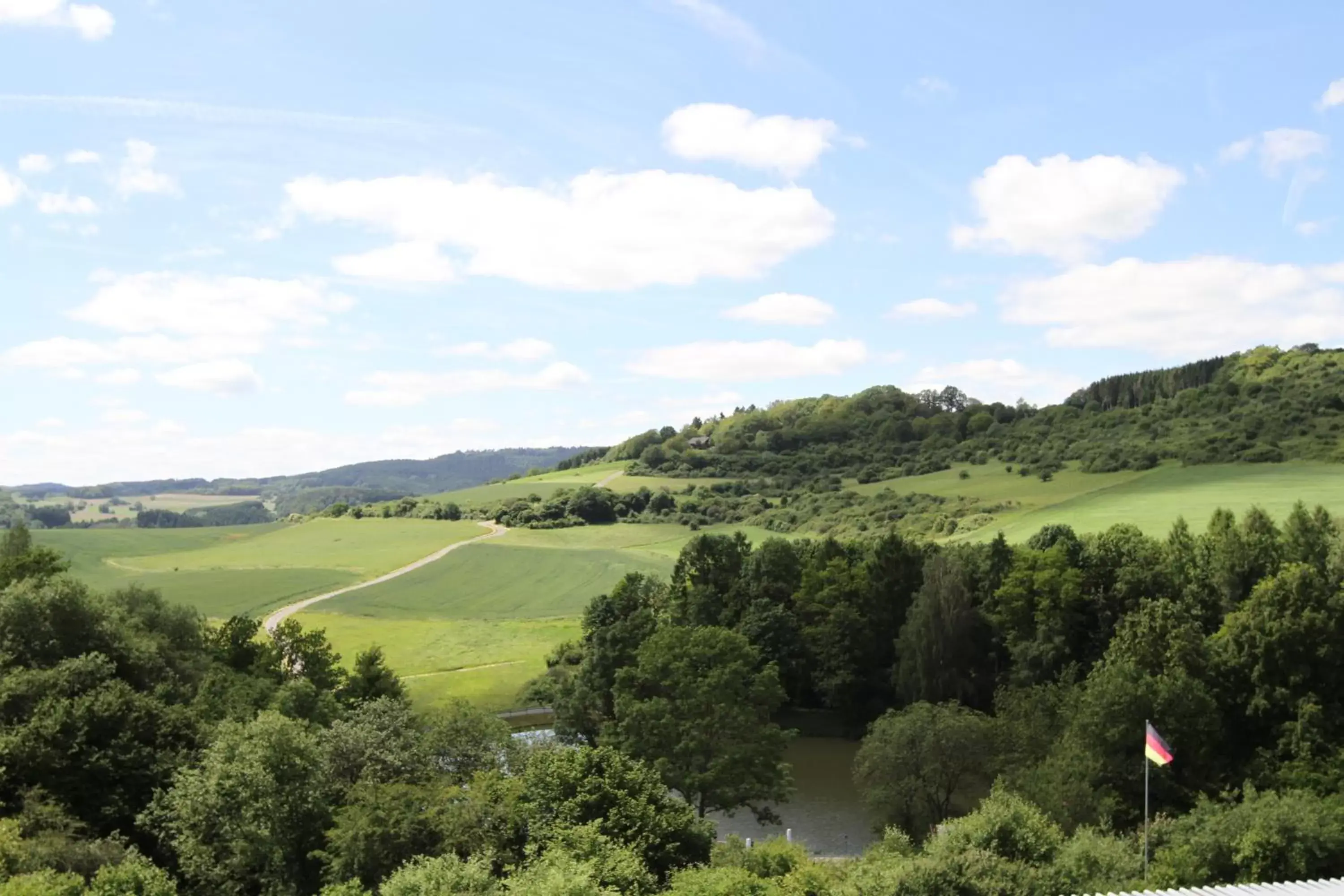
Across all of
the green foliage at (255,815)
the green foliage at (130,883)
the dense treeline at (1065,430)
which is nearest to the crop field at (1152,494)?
the dense treeline at (1065,430)

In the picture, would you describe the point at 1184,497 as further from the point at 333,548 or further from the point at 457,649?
the point at 333,548

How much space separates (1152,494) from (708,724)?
66339mm

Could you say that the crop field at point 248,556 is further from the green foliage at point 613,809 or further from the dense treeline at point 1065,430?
the green foliage at point 613,809

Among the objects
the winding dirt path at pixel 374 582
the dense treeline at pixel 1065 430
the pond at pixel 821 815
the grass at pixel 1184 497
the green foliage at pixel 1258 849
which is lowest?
the pond at pixel 821 815

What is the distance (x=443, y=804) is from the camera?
→ 3147 cm

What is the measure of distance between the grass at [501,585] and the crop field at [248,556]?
22.8 ft

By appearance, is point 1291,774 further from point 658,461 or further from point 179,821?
point 658,461

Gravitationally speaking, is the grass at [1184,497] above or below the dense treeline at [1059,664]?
above

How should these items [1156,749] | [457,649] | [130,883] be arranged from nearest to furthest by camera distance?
[130,883], [1156,749], [457,649]

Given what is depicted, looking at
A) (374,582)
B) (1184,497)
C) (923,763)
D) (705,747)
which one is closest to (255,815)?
(705,747)

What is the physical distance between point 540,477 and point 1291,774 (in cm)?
15935

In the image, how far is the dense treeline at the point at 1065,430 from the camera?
111m

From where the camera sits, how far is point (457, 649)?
79250 mm

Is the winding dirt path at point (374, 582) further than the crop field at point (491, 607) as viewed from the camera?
Yes
